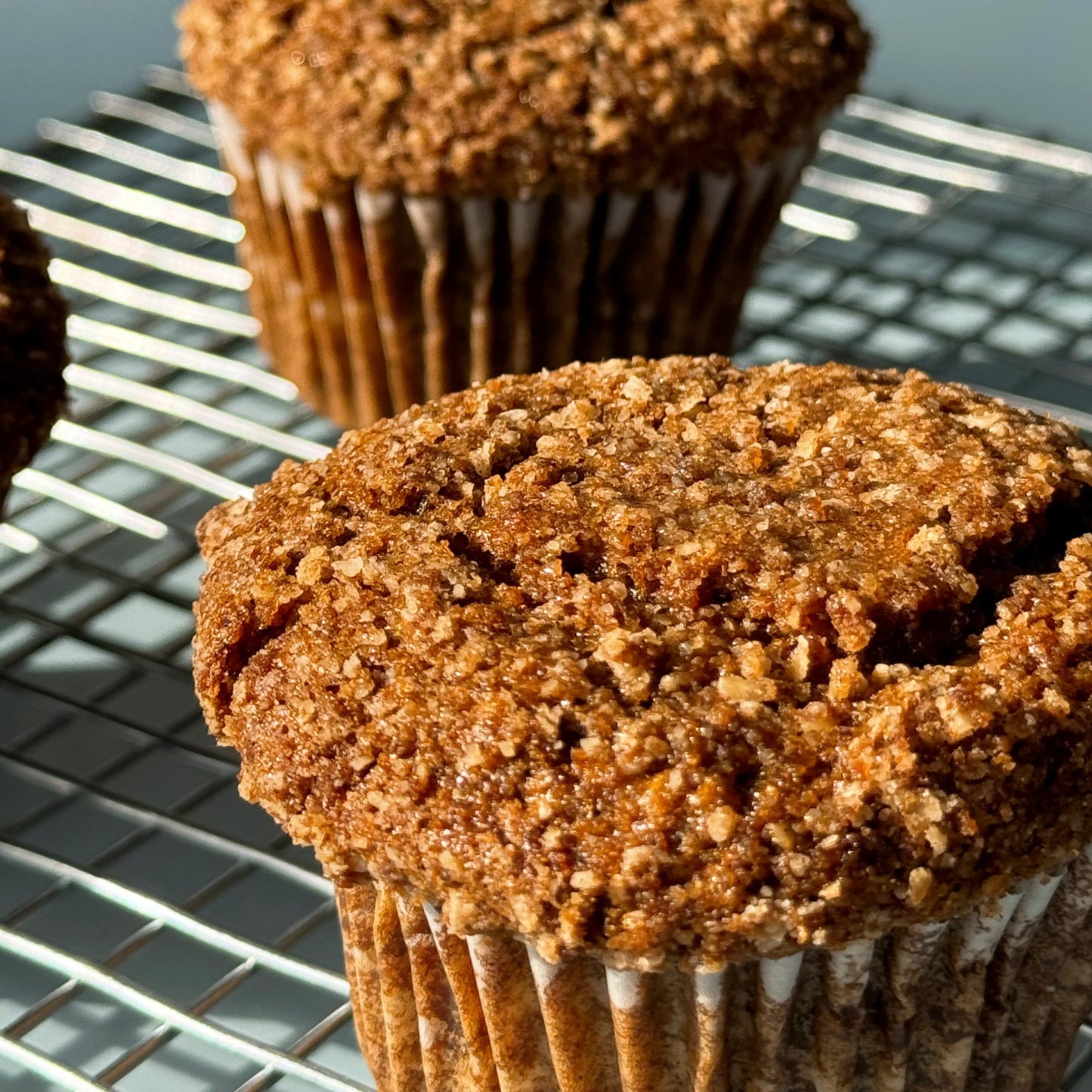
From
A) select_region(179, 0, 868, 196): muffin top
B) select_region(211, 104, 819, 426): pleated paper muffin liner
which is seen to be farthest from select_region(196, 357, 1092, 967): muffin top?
select_region(211, 104, 819, 426): pleated paper muffin liner

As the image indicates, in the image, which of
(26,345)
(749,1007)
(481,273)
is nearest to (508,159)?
(481,273)

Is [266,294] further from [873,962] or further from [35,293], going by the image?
[873,962]

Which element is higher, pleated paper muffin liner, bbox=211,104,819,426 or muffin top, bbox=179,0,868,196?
muffin top, bbox=179,0,868,196

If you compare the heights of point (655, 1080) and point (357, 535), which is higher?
point (357, 535)

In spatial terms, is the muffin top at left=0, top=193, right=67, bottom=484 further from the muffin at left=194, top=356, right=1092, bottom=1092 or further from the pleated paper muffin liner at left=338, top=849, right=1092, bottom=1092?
the pleated paper muffin liner at left=338, top=849, right=1092, bottom=1092

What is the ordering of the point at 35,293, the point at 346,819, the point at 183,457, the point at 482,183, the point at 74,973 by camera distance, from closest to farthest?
the point at 346,819
the point at 74,973
the point at 35,293
the point at 482,183
the point at 183,457

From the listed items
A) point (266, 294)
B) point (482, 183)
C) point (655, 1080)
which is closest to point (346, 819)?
point (655, 1080)
